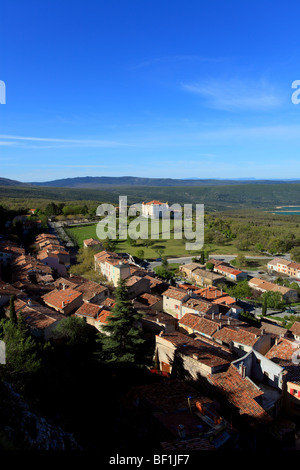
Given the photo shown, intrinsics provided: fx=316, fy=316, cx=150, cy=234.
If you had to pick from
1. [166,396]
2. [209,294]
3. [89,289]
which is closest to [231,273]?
[209,294]

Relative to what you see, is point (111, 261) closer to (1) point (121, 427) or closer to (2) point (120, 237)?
(1) point (121, 427)

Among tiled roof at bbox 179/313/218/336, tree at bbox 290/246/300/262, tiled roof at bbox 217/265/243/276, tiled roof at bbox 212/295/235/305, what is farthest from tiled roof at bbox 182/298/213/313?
tree at bbox 290/246/300/262

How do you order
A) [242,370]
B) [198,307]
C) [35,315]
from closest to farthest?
1. [242,370]
2. [35,315]
3. [198,307]

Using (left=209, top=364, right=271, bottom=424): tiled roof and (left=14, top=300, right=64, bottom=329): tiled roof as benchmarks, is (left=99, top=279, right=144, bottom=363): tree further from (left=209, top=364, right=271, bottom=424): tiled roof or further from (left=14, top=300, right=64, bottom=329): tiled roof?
(left=209, top=364, right=271, bottom=424): tiled roof

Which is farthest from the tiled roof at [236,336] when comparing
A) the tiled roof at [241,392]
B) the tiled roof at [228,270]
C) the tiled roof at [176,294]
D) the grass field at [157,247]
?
the grass field at [157,247]

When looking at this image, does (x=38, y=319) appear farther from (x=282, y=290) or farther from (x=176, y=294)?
(x=282, y=290)

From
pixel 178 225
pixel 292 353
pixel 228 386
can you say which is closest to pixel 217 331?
pixel 292 353
